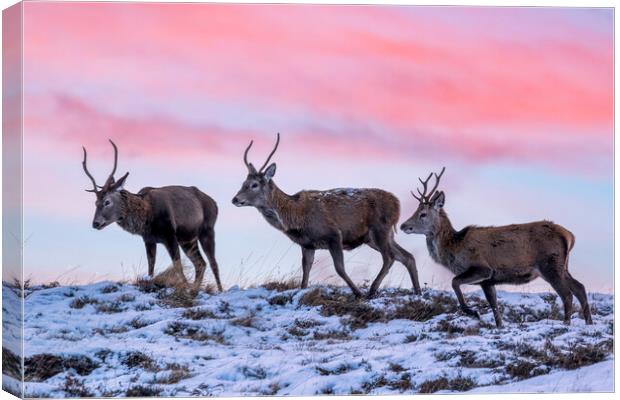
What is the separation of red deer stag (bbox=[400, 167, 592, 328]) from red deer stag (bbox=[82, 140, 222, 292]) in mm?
3019

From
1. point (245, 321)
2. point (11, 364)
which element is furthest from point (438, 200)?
point (11, 364)

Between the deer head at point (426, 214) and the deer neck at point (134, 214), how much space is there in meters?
3.69

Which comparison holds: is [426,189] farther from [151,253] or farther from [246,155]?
[151,253]

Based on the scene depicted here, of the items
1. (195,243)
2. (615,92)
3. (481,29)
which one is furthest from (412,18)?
(195,243)

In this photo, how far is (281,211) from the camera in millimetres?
16734

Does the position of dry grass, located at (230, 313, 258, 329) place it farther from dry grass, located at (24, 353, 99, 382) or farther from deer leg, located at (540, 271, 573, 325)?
deer leg, located at (540, 271, 573, 325)

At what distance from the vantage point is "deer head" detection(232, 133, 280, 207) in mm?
16000

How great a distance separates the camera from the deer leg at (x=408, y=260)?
55.1ft

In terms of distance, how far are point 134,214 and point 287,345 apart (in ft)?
12.6

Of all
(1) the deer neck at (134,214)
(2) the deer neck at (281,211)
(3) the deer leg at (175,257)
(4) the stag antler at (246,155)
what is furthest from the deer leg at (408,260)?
(1) the deer neck at (134,214)

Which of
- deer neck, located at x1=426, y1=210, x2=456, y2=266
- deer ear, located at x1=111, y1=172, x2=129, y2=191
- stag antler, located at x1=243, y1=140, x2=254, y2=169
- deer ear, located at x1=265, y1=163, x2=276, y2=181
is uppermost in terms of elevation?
stag antler, located at x1=243, y1=140, x2=254, y2=169

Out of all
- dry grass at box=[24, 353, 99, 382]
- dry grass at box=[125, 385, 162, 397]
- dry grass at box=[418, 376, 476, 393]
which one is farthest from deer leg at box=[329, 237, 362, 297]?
dry grass at box=[24, 353, 99, 382]

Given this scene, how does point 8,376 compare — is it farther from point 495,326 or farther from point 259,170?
point 495,326

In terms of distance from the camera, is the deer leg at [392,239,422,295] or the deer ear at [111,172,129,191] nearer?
the deer ear at [111,172,129,191]
